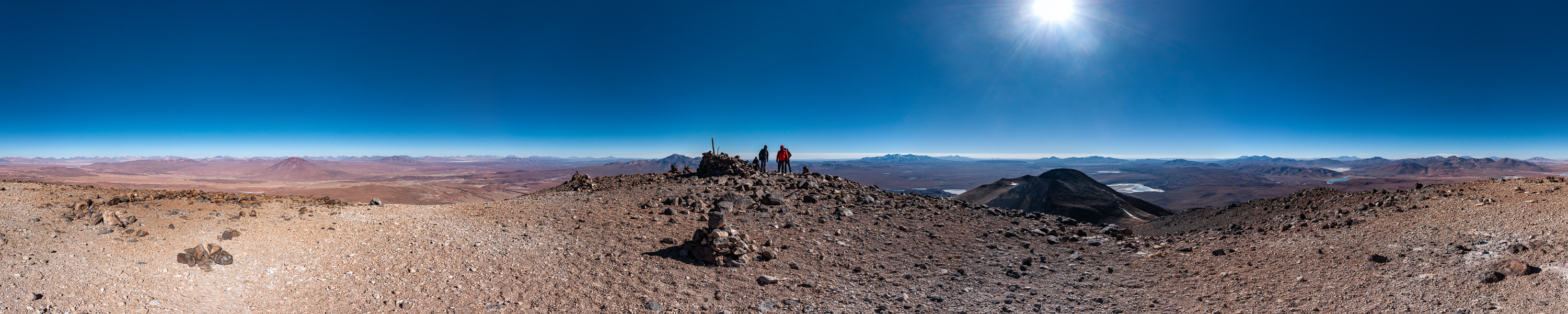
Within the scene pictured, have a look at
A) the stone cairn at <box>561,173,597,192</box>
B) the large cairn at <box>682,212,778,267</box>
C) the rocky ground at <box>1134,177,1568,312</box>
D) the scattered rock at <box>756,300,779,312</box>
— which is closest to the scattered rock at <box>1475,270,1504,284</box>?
the rocky ground at <box>1134,177,1568,312</box>

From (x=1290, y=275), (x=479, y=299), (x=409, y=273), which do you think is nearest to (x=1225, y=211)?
(x=1290, y=275)

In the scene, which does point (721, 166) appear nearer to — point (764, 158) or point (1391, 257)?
point (764, 158)

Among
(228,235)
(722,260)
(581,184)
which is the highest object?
(581,184)

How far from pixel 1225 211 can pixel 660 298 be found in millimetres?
19396

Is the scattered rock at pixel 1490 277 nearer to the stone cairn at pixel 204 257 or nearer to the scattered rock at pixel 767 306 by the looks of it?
the scattered rock at pixel 767 306

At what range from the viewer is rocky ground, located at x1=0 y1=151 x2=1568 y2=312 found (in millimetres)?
7316

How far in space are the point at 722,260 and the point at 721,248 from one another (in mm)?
231

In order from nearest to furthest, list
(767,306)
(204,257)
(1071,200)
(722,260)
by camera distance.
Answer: (204,257)
(767,306)
(722,260)
(1071,200)

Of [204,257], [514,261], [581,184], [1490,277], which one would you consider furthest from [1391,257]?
[581,184]

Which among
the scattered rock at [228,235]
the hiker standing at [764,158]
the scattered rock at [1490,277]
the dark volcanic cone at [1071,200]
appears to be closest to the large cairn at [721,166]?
the hiker standing at [764,158]

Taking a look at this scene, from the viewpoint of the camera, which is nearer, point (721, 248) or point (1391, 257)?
point (1391, 257)

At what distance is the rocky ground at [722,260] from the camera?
24.0 feet

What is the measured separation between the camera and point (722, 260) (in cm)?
992

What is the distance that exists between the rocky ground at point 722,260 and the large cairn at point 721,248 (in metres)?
0.04
